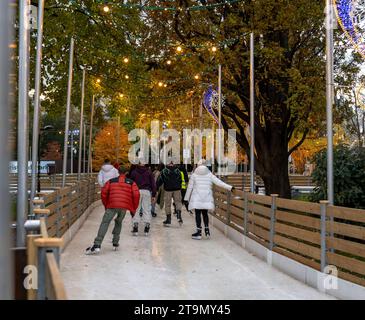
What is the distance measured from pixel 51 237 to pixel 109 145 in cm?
6846

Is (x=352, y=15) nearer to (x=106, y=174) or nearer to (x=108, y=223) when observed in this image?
(x=108, y=223)

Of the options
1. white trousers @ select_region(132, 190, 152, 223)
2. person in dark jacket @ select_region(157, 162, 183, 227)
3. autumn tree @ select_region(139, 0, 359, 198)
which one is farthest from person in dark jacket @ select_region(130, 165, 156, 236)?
autumn tree @ select_region(139, 0, 359, 198)

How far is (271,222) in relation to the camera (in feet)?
34.0

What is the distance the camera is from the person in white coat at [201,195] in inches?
533

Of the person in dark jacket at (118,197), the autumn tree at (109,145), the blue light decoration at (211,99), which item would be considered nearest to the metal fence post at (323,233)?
the person in dark jacket at (118,197)

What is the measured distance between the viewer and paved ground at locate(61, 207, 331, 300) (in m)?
7.88

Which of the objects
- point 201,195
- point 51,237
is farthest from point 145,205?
point 51,237

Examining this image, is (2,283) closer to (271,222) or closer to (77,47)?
(271,222)

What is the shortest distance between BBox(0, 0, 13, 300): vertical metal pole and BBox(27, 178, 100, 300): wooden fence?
0.83 meters

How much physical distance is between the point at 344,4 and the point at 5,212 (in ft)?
34.6

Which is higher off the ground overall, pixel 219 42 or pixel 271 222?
pixel 219 42

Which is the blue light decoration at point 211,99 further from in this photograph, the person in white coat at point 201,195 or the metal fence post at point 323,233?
the metal fence post at point 323,233

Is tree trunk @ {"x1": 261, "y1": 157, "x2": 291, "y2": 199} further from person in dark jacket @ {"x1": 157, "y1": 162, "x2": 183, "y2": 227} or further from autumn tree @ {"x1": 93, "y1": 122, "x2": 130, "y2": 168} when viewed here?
autumn tree @ {"x1": 93, "y1": 122, "x2": 130, "y2": 168}
